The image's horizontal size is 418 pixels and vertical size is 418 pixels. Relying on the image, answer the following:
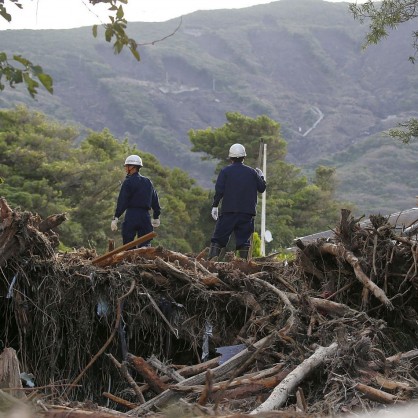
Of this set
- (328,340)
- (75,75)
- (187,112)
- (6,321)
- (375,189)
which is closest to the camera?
(328,340)

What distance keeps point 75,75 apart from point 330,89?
165ft

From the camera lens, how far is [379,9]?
16.9 metres

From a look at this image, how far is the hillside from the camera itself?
454ft

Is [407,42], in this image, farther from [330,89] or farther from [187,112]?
[187,112]

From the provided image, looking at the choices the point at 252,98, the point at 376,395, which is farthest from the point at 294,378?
the point at 252,98

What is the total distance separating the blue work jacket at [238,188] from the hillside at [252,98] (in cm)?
10633

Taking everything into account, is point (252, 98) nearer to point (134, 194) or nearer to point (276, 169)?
point (276, 169)

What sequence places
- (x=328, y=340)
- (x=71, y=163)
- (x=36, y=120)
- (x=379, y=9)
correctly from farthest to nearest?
(x=36, y=120) < (x=71, y=163) < (x=379, y=9) < (x=328, y=340)

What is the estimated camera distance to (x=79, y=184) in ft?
122

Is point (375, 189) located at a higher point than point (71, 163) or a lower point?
lower

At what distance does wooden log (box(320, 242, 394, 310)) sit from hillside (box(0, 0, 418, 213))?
110864 millimetres

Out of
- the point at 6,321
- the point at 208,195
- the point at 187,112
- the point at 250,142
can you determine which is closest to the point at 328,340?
the point at 6,321

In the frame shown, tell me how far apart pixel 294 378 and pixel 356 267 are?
2331mm

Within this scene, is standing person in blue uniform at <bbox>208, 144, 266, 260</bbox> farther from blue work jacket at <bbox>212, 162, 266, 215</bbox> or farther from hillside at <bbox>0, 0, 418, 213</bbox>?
hillside at <bbox>0, 0, 418, 213</bbox>
